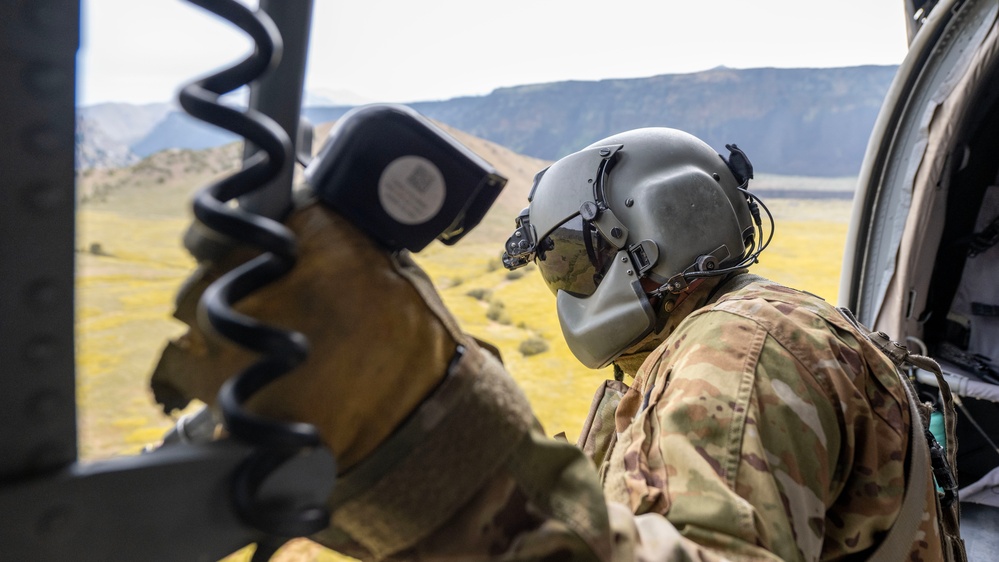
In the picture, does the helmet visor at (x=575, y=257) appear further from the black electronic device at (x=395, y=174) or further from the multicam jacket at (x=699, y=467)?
the black electronic device at (x=395, y=174)

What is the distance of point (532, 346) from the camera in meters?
6.15

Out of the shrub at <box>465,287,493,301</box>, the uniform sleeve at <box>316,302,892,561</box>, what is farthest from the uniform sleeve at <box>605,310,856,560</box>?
the shrub at <box>465,287,493,301</box>

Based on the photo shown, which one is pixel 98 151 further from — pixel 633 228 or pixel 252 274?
pixel 633 228

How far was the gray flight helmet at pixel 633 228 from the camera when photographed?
1656 mm

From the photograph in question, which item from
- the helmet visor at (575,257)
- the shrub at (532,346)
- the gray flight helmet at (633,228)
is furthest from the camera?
the shrub at (532,346)

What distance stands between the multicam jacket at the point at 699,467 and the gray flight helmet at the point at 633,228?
21 cm

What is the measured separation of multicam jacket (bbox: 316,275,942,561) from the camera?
24.1 inches

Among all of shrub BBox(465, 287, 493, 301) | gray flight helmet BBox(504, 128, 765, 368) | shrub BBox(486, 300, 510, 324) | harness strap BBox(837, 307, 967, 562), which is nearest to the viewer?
harness strap BBox(837, 307, 967, 562)

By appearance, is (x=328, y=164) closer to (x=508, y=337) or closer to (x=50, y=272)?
(x=50, y=272)

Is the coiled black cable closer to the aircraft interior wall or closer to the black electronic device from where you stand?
the black electronic device

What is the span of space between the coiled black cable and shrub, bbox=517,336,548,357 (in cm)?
560

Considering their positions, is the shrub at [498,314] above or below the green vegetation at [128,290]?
below

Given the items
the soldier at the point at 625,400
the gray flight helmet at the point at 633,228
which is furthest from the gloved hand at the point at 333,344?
the gray flight helmet at the point at 633,228

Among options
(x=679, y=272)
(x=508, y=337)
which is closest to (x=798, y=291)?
(x=679, y=272)
